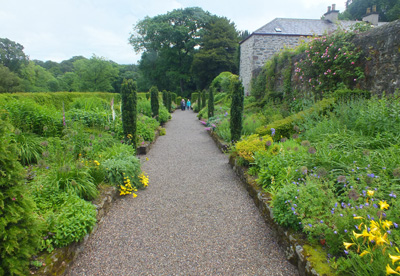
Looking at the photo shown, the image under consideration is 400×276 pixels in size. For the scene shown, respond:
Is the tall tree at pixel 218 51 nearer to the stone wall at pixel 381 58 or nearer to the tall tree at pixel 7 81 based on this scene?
the tall tree at pixel 7 81

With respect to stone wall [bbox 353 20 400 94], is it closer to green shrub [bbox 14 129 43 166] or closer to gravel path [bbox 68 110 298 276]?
gravel path [bbox 68 110 298 276]

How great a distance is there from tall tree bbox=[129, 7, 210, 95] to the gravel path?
123 ft

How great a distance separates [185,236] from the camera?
2.94 m

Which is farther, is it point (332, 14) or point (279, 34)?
point (332, 14)

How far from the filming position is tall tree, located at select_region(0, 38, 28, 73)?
122ft

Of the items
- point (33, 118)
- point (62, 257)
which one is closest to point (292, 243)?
point (62, 257)

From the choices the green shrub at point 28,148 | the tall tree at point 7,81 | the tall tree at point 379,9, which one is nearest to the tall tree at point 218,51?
the tall tree at point 379,9

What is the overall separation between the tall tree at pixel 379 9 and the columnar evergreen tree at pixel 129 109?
116 feet

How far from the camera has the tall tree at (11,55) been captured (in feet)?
122

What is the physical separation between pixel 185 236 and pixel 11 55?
48777mm

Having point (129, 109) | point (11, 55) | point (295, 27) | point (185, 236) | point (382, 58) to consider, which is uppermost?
point (11, 55)

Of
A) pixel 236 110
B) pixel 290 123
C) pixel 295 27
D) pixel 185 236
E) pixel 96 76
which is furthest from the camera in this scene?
pixel 96 76

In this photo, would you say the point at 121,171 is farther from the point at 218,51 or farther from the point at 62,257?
the point at 218,51

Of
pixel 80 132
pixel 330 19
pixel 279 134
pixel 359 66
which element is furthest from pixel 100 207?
pixel 330 19
